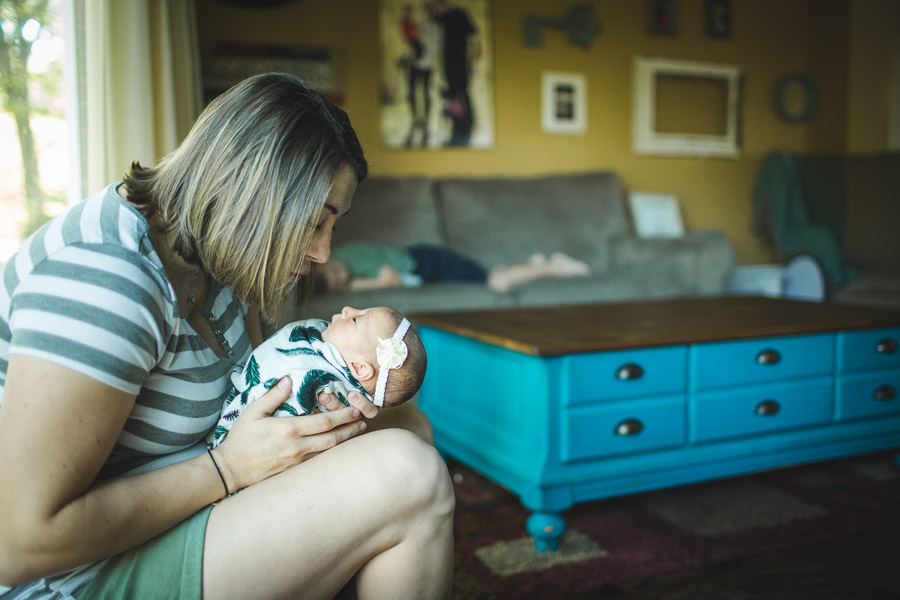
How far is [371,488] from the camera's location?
0.82 meters

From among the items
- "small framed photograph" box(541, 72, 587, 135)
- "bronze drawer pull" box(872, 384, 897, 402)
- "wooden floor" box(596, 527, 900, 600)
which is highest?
"small framed photograph" box(541, 72, 587, 135)

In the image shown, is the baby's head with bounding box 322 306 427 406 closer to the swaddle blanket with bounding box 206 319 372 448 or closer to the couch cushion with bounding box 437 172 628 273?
the swaddle blanket with bounding box 206 319 372 448

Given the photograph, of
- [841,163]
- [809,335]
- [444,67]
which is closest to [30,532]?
[809,335]

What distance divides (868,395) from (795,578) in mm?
811

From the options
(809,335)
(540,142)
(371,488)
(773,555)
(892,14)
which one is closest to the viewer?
(371,488)

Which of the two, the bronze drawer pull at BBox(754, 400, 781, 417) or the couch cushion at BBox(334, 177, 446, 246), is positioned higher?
the couch cushion at BBox(334, 177, 446, 246)

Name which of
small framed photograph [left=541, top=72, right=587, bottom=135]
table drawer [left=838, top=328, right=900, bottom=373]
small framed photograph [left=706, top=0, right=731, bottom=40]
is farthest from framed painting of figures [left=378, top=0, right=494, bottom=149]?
table drawer [left=838, top=328, right=900, bottom=373]

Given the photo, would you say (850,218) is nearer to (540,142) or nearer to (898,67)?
(898,67)

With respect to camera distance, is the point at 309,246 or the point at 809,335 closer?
the point at 309,246

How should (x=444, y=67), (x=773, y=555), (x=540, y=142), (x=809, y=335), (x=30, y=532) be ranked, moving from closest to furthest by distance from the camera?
1. (x=30, y=532)
2. (x=773, y=555)
3. (x=809, y=335)
4. (x=444, y=67)
5. (x=540, y=142)

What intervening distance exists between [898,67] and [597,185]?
250cm

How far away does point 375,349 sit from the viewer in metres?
1.04

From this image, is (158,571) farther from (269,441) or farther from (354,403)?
(354,403)

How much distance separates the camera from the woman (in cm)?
68
